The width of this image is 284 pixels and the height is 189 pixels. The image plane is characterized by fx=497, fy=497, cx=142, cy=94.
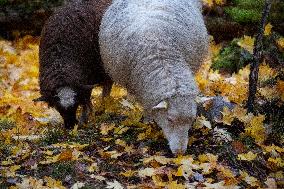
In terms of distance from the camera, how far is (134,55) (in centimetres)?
542

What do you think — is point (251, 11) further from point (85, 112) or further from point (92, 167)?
point (92, 167)

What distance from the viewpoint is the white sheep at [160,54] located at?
4.98 m

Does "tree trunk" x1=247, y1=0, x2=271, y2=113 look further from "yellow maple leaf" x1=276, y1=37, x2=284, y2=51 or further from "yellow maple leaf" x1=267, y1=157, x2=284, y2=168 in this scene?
"yellow maple leaf" x1=276, y1=37, x2=284, y2=51

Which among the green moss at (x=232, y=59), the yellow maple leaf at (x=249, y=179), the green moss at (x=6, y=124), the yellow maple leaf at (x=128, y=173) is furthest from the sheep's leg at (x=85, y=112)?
the green moss at (x=232, y=59)

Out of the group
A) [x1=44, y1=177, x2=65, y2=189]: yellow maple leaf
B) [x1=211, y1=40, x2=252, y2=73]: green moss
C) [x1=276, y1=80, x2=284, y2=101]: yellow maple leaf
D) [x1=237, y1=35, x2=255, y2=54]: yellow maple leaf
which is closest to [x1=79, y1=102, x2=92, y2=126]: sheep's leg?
A: [x1=44, y1=177, x2=65, y2=189]: yellow maple leaf

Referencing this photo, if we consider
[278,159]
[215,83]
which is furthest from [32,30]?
[278,159]

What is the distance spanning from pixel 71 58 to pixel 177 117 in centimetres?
201

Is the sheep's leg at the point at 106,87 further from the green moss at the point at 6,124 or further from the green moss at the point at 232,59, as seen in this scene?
the green moss at the point at 232,59

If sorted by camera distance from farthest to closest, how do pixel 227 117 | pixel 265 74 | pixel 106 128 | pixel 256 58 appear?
pixel 265 74 → pixel 106 128 → pixel 227 117 → pixel 256 58

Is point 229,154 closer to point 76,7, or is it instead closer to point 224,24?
point 76,7

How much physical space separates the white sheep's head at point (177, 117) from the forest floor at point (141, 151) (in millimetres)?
146

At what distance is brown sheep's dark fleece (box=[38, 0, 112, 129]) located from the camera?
19.9 ft

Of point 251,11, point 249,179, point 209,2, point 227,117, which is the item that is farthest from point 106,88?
point 251,11

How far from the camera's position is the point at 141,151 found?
5172 mm
